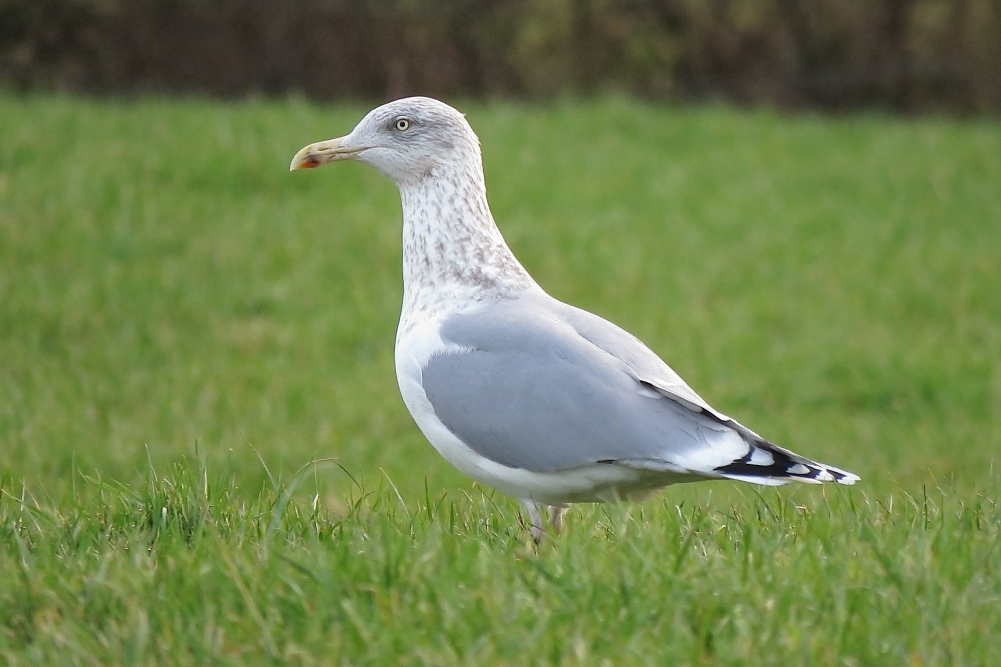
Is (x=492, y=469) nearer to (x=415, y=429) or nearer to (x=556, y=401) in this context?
(x=556, y=401)

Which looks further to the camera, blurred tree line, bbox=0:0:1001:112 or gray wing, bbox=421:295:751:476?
blurred tree line, bbox=0:0:1001:112

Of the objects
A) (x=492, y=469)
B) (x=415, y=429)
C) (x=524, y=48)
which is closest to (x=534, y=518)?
(x=492, y=469)

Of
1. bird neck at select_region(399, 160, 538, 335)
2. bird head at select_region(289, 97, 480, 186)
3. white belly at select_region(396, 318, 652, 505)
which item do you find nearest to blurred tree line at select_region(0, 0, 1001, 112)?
bird head at select_region(289, 97, 480, 186)

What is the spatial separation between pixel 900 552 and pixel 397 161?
2.25 m

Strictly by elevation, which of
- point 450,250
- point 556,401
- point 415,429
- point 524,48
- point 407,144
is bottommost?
point 415,429

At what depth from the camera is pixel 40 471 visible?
6.29 meters

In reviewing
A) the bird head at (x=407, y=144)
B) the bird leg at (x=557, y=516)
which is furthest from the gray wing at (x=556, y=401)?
the bird head at (x=407, y=144)

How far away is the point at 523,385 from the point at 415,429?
384 centimetres

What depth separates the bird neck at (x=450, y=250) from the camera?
4348 mm

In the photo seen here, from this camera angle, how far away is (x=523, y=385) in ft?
13.1

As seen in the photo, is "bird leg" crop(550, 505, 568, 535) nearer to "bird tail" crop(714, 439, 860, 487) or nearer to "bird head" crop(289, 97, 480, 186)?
"bird tail" crop(714, 439, 860, 487)

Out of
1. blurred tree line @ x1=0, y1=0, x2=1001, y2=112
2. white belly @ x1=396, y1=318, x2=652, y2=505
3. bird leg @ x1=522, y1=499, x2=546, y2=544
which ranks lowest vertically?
bird leg @ x1=522, y1=499, x2=546, y2=544

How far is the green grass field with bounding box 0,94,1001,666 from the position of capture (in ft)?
10.0

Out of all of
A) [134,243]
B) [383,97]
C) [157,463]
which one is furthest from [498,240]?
[383,97]
